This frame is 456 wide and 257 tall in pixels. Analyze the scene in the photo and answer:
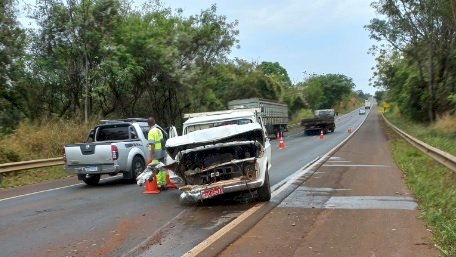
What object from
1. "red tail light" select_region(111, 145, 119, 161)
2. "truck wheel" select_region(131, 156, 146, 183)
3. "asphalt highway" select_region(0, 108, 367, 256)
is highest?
"red tail light" select_region(111, 145, 119, 161)

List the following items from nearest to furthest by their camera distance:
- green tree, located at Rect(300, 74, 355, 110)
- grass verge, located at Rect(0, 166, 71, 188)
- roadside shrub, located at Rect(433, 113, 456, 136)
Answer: grass verge, located at Rect(0, 166, 71, 188) < roadside shrub, located at Rect(433, 113, 456, 136) < green tree, located at Rect(300, 74, 355, 110)

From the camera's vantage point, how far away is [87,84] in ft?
86.2

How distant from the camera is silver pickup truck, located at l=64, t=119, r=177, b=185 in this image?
1392 cm

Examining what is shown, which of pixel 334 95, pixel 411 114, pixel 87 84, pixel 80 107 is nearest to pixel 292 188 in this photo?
pixel 87 84

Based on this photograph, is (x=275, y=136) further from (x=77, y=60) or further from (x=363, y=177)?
(x=363, y=177)

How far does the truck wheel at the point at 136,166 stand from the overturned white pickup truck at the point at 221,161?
14.9 ft

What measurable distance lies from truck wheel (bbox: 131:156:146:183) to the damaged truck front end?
4.62 metres

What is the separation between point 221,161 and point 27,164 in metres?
10.2

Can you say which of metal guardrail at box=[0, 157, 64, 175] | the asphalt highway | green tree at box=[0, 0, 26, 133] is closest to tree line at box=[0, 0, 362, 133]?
green tree at box=[0, 0, 26, 133]

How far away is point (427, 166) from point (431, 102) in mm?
29056

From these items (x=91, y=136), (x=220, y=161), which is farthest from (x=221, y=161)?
(x=91, y=136)

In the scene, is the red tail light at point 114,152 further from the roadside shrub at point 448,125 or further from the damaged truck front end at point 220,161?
the roadside shrub at point 448,125

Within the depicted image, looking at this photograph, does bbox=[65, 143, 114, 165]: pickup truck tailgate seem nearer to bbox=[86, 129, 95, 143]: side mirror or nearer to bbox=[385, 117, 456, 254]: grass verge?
bbox=[86, 129, 95, 143]: side mirror

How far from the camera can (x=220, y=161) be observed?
33.2ft
